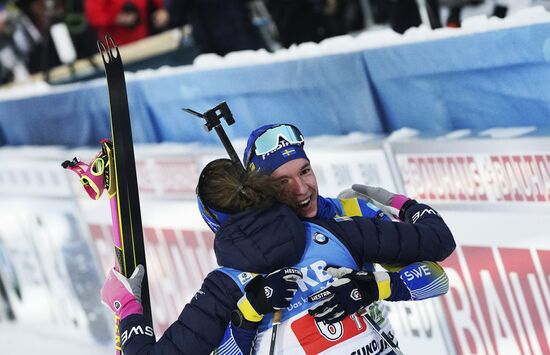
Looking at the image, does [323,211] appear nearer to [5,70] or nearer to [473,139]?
[473,139]

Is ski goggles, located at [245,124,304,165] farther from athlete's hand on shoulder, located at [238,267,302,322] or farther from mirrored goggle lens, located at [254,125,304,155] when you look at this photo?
athlete's hand on shoulder, located at [238,267,302,322]

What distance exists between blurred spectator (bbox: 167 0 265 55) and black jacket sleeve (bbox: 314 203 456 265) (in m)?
5.95

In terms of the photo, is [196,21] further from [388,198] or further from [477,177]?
[388,198]

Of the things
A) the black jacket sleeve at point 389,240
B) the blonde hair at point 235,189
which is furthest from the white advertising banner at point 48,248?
the black jacket sleeve at point 389,240

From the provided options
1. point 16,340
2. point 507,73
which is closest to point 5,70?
point 16,340

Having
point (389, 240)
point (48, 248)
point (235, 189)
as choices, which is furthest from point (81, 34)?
point (389, 240)

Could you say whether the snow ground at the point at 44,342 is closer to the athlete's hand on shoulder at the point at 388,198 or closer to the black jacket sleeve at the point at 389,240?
the athlete's hand on shoulder at the point at 388,198

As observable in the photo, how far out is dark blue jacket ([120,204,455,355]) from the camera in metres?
3.24

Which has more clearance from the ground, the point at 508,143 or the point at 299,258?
the point at 299,258

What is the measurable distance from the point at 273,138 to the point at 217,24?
581cm

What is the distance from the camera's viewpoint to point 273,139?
366 centimetres

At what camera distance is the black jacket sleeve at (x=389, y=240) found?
11.1 ft

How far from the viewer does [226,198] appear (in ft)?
11.0

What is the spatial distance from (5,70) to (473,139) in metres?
10.4
